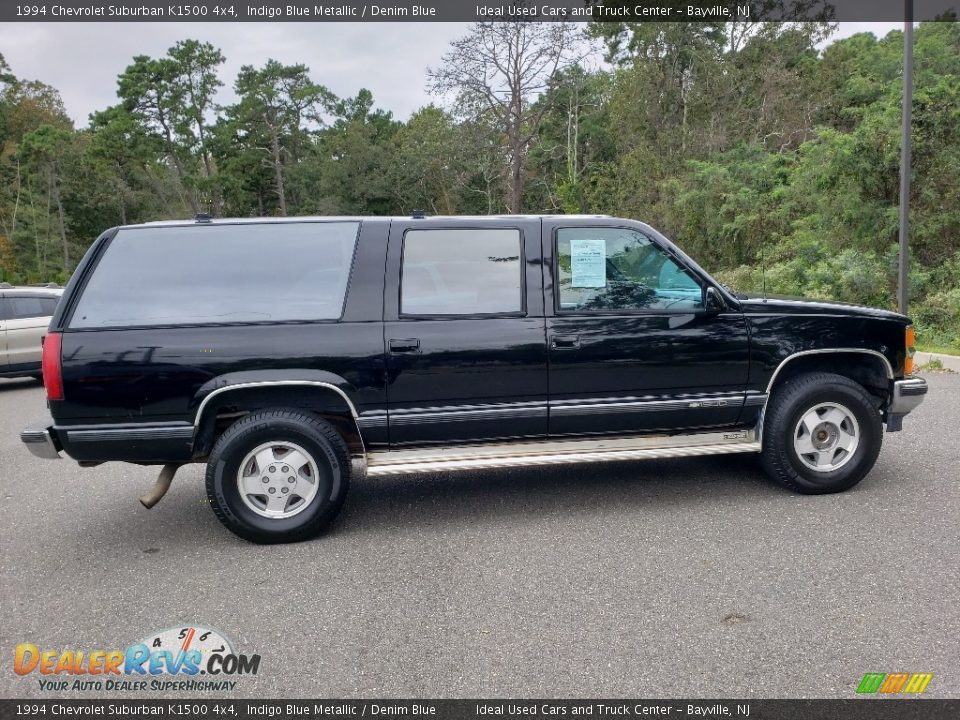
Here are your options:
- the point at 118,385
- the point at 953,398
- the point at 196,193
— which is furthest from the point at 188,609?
the point at 196,193

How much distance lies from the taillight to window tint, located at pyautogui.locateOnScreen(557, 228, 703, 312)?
10.0ft

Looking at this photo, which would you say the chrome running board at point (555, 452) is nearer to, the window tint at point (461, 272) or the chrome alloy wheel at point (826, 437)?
the chrome alloy wheel at point (826, 437)

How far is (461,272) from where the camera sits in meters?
4.91

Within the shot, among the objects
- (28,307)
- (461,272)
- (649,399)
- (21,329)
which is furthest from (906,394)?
(28,307)

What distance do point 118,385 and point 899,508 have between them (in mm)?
4890

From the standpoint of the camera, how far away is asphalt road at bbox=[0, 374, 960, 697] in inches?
123

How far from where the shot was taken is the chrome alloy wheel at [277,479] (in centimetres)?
464

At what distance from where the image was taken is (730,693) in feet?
9.65

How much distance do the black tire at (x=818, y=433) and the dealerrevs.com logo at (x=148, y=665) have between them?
355cm

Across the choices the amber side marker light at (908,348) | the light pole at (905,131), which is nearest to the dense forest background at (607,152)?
the light pole at (905,131)

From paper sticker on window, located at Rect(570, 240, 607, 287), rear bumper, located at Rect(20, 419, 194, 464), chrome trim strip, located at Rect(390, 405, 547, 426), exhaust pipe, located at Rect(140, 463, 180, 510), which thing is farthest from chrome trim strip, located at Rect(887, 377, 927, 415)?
exhaust pipe, located at Rect(140, 463, 180, 510)

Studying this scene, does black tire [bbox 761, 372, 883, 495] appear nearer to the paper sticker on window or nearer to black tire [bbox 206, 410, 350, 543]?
the paper sticker on window

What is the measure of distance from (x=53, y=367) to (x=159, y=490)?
100 cm

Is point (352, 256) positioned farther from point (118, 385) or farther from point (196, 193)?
point (196, 193)
